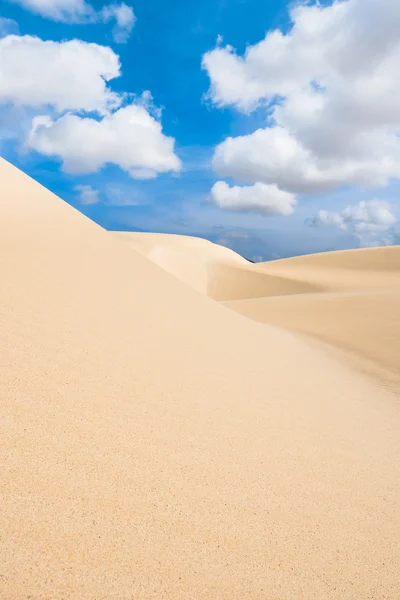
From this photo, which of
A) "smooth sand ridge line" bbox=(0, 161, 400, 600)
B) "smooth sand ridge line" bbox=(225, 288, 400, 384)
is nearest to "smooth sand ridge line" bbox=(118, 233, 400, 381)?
"smooth sand ridge line" bbox=(225, 288, 400, 384)

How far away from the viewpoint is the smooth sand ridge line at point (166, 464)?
1.48 m

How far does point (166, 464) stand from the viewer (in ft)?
6.60

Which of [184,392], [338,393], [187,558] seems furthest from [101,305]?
[338,393]

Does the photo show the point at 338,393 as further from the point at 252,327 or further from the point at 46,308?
the point at 46,308

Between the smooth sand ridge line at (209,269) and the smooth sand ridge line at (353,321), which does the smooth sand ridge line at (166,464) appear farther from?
the smooth sand ridge line at (209,269)

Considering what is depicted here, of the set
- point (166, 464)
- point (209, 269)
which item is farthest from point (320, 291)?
point (166, 464)

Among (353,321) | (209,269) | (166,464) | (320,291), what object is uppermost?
(209,269)

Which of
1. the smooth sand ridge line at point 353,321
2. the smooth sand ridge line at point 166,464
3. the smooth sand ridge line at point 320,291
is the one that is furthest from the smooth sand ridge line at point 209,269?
the smooth sand ridge line at point 166,464

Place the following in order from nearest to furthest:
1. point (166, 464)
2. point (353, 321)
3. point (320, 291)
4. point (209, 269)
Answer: point (166, 464) → point (353, 321) → point (320, 291) → point (209, 269)

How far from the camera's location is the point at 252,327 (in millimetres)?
5945

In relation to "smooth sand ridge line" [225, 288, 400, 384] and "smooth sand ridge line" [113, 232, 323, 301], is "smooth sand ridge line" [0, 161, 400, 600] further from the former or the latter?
"smooth sand ridge line" [113, 232, 323, 301]

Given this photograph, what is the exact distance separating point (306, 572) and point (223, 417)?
1.13 m

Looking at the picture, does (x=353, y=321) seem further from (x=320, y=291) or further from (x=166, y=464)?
(x=320, y=291)

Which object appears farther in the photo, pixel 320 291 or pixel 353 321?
pixel 320 291
